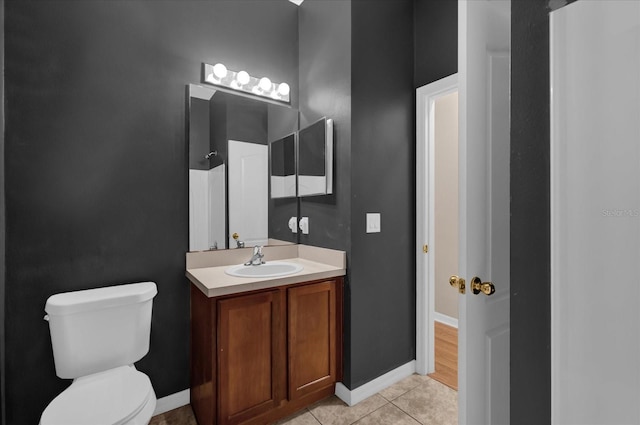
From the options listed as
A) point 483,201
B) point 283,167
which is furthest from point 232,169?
point 483,201

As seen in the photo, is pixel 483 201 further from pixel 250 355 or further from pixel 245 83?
pixel 245 83

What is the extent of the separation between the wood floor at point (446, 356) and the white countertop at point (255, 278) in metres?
1.09

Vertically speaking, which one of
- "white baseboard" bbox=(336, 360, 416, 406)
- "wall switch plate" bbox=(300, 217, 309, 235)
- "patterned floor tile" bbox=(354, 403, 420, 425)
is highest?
"wall switch plate" bbox=(300, 217, 309, 235)

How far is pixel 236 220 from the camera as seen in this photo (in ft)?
7.16

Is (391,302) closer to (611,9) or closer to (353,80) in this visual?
(353,80)

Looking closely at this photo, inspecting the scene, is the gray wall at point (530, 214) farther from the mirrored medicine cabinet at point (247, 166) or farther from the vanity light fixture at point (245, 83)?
the vanity light fixture at point (245, 83)

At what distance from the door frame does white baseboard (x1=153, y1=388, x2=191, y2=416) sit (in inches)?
63.1

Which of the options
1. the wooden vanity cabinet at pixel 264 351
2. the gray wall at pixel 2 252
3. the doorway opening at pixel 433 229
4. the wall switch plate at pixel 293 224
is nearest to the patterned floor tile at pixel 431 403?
the doorway opening at pixel 433 229

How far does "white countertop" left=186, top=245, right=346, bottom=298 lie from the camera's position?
5.20 feet

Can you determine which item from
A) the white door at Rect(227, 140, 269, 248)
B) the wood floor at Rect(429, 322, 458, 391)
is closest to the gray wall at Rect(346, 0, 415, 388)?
the wood floor at Rect(429, 322, 458, 391)

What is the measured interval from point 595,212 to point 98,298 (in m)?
1.98

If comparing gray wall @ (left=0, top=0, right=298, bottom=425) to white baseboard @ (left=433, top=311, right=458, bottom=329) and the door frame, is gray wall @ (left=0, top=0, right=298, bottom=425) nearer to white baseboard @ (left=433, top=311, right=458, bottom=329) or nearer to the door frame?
the door frame

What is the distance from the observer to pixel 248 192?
224 centimetres

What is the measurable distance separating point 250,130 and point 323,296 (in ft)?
4.18
